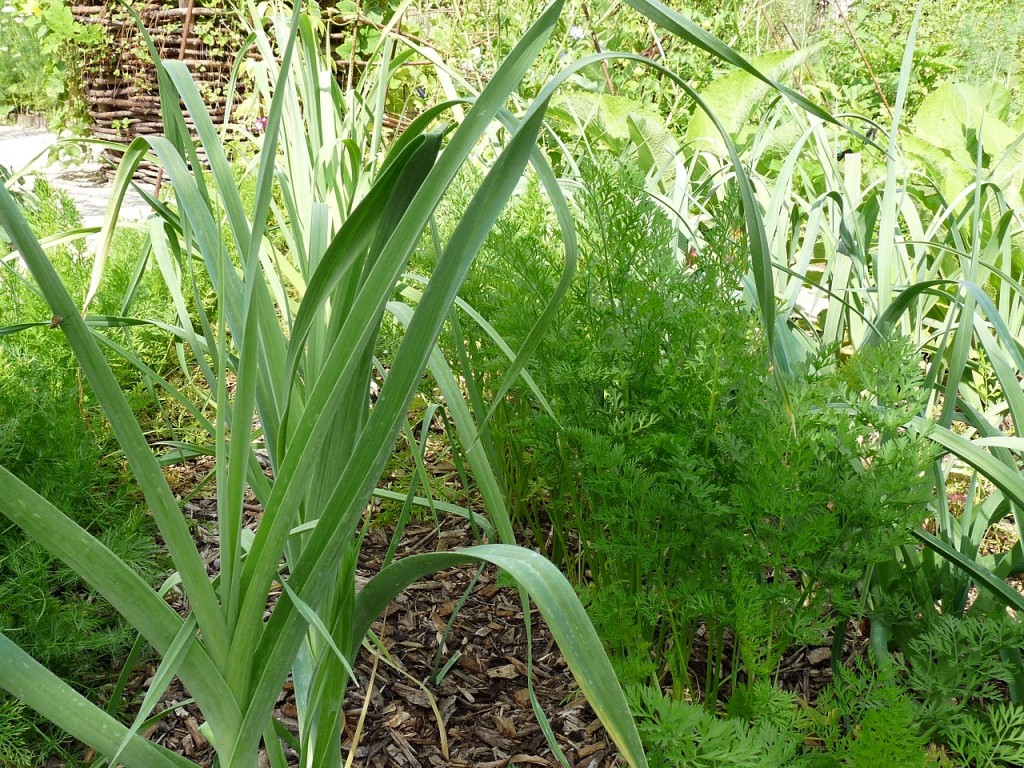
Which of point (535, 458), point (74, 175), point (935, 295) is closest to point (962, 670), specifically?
point (535, 458)

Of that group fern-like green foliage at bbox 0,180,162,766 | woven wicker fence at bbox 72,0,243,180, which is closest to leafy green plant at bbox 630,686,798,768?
fern-like green foliage at bbox 0,180,162,766

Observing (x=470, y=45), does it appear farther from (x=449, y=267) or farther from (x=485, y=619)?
(x=449, y=267)

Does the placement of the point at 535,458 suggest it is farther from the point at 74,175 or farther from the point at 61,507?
the point at 74,175

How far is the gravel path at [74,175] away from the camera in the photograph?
4.00m

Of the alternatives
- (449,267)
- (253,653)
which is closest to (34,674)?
(253,653)

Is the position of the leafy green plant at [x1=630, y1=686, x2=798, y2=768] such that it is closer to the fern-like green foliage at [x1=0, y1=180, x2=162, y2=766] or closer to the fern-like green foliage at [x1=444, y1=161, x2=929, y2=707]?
the fern-like green foliage at [x1=444, y1=161, x2=929, y2=707]

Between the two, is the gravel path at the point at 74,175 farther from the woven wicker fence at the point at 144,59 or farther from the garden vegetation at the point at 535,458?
the garden vegetation at the point at 535,458

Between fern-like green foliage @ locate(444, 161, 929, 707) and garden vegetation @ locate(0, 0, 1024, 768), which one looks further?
fern-like green foliage @ locate(444, 161, 929, 707)

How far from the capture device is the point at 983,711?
1.15 metres

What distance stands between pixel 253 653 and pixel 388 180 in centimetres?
44

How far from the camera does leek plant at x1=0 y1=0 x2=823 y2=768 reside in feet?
2.05

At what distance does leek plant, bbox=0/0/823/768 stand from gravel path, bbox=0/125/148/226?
10.6ft

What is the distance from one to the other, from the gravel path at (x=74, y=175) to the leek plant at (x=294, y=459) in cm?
324

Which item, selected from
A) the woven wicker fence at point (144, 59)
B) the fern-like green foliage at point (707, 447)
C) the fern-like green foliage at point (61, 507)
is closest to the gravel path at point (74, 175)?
the woven wicker fence at point (144, 59)
